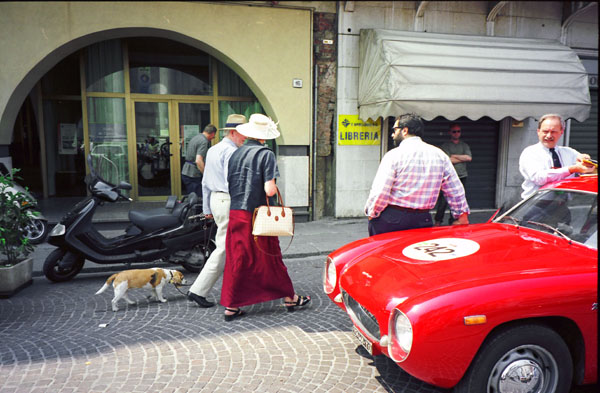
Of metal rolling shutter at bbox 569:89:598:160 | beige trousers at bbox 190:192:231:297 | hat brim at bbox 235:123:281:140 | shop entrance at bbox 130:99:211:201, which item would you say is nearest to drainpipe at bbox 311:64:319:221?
shop entrance at bbox 130:99:211:201

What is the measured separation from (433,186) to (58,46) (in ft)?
23.5

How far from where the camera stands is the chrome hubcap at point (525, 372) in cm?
259

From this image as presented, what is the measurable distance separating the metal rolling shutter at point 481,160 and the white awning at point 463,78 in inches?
62.0

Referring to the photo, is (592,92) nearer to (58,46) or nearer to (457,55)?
(457,55)

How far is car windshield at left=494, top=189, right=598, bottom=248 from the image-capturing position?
3.11 meters

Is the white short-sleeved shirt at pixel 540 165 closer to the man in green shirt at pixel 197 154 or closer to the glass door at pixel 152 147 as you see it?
the man in green shirt at pixel 197 154

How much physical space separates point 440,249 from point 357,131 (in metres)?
6.44

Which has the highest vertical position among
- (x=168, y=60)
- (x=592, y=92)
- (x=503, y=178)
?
(x=168, y=60)

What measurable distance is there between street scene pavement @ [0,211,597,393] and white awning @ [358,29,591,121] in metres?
4.74

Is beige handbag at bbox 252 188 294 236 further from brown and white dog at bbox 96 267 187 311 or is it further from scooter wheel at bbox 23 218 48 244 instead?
scooter wheel at bbox 23 218 48 244

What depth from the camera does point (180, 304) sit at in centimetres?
480

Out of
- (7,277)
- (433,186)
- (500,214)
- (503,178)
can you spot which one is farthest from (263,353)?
(503,178)

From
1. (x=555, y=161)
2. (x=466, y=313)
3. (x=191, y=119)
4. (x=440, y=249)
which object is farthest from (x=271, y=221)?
(x=191, y=119)

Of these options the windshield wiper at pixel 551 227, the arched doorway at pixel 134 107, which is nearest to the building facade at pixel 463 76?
the arched doorway at pixel 134 107
